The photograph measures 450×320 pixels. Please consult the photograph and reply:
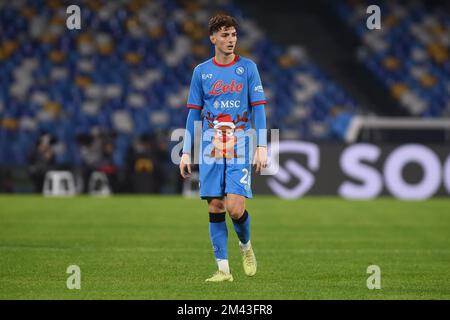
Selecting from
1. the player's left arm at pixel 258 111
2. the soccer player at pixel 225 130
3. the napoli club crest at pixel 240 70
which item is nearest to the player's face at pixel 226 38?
the soccer player at pixel 225 130

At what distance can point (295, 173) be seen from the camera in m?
21.7

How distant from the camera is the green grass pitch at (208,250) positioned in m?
7.83

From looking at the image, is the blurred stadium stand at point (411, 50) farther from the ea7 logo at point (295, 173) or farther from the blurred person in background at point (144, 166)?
the blurred person in background at point (144, 166)

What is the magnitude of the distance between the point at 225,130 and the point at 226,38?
2.51 ft

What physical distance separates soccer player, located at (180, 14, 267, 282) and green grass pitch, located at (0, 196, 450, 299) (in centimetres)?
55

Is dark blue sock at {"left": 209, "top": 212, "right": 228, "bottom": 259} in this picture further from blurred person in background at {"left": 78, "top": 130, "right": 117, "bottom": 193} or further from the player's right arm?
blurred person in background at {"left": 78, "top": 130, "right": 117, "bottom": 193}

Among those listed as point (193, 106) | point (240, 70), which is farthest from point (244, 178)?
point (240, 70)

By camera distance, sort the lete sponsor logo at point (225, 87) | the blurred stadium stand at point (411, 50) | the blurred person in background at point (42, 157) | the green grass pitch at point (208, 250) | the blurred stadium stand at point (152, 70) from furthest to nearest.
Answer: the blurred stadium stand at point (411, 50)
the blurred stadium stand at point (152, 70)
the blurred person in background at point (42, 157)
the lete sponsor logo at point (225, 87)
the green grass pitch at point (208, 250)

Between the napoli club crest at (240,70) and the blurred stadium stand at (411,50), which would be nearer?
the napoli club crest at (240,70)

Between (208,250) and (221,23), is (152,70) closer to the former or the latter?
(208,250)

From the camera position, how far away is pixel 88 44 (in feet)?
91.9

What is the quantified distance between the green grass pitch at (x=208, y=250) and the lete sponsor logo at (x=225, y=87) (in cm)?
159
